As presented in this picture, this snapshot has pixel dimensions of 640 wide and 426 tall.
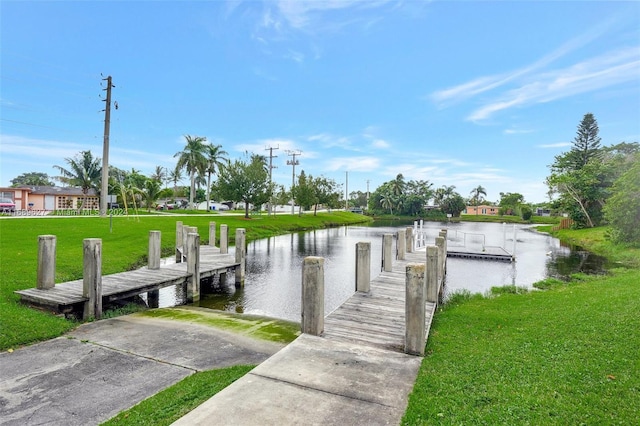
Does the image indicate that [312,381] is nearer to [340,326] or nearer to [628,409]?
[340,326]

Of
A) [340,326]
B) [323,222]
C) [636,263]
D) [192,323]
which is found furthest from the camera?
[323,222]

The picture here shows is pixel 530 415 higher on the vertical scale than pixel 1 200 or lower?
lower

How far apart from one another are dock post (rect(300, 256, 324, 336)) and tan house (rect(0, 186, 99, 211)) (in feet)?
159

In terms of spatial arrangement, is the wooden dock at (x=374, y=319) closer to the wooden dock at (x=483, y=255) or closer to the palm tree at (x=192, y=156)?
the wooden dock at (x=483, y=255)

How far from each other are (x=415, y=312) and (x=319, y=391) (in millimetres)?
2215

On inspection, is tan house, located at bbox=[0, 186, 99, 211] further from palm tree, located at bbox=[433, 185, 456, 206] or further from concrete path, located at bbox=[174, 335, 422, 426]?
palm tree, located at bbox=[433, 185, 456, 206]

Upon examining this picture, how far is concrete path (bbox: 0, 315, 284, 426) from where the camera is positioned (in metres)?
4.50

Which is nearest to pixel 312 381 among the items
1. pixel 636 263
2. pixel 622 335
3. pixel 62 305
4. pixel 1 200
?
pixel 622 335

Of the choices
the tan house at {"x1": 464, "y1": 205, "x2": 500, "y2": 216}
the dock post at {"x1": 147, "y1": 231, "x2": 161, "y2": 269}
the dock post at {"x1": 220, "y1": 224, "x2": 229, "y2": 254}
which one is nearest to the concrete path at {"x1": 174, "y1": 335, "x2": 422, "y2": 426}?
the dock post at {"x1": 147, "y1": 231, "x2": 161, "y2": 269}

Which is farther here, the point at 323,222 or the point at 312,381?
the point at 323,222

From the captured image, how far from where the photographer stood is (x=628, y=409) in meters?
3.82

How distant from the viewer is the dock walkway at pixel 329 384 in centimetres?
377

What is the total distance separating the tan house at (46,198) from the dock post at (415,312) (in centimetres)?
5007

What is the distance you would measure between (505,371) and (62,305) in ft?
29.3
